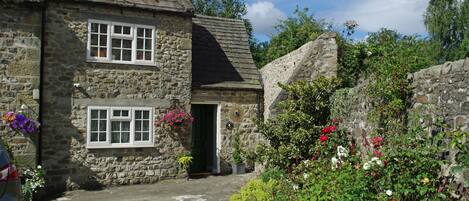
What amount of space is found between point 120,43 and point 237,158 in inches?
215

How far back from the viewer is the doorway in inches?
623

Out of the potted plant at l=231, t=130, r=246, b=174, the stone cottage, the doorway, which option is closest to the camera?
the stone cottage

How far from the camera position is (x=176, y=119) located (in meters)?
13.8

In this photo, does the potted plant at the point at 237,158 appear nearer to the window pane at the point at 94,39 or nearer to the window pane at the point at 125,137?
the window pane at the point at 125,137

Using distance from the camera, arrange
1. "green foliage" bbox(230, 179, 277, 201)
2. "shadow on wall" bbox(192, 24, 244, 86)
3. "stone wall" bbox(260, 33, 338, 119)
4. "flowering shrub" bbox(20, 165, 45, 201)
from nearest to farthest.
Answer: "green foliage" bbox(230, 179, 277, 201) < "flowering shrub" bbox(20, 165, 45, 201) < "stone wall" bbox(260, 33, 338, 119) < "shadow on wall" bbox(192, 24, 244, 86)

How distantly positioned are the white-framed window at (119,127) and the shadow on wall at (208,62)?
2.21 metres

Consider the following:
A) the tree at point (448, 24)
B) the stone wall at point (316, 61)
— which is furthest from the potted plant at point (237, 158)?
the tree at point (448, 24)

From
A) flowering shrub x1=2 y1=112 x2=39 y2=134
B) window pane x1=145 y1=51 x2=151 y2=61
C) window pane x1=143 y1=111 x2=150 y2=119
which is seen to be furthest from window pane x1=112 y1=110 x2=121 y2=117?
flowering shrub x1=2 y1=112 x2=39 y2=134

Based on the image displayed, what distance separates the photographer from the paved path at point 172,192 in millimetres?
11203

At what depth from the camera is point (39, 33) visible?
12.1 metres

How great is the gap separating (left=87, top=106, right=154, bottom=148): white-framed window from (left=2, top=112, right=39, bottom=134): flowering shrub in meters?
1.64

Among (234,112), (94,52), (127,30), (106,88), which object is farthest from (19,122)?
(234,112)

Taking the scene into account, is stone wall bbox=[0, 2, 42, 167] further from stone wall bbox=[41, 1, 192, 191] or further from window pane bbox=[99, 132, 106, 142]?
window pane bbox=[99, 132, 106, 142]

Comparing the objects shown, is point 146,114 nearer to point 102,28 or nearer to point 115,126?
point 115,126
